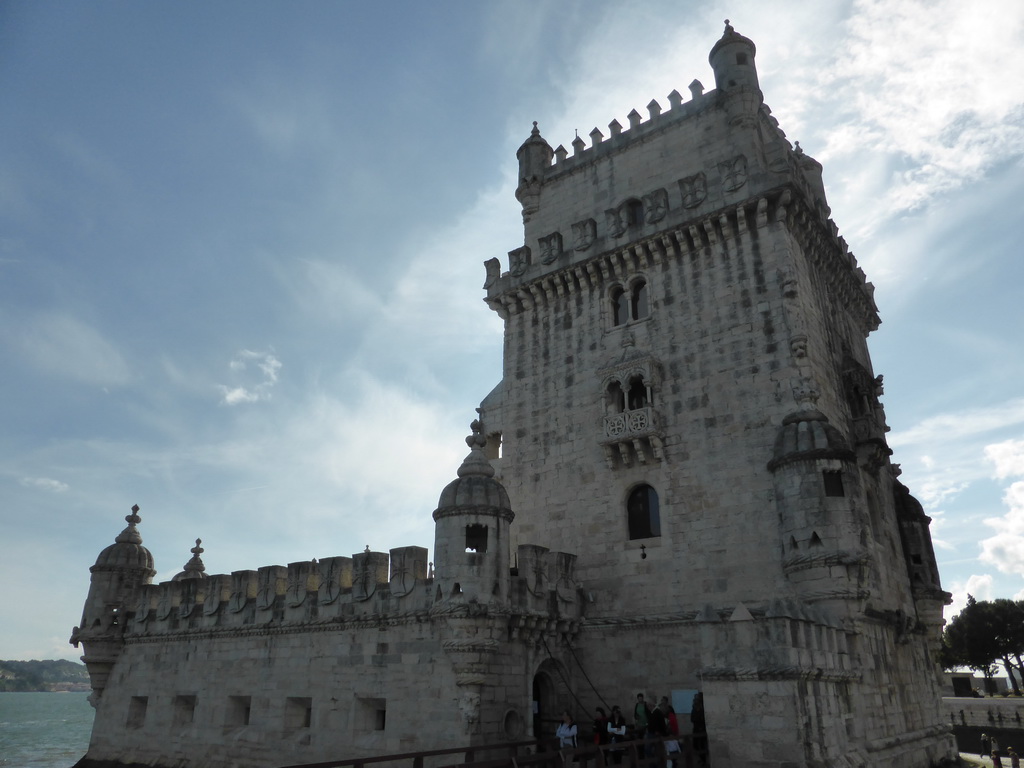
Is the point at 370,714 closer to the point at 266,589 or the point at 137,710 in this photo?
the point at 266,589

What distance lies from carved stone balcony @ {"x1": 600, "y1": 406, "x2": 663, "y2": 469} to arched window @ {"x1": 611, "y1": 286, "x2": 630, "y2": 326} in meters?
4.06

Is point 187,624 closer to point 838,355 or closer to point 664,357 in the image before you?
point 664,357

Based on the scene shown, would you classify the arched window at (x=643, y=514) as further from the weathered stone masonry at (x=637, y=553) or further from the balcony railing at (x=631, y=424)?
the balcony railing at (x=631, y=424)

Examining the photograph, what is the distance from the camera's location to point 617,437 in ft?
73.6

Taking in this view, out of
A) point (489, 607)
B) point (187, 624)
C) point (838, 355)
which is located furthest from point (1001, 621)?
point (187, 624)

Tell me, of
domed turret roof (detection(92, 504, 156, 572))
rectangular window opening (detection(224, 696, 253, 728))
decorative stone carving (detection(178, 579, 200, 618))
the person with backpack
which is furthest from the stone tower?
domed turret roof (detection(92, 504, 156, 572))

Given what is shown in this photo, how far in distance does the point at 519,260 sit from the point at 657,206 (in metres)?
6.05

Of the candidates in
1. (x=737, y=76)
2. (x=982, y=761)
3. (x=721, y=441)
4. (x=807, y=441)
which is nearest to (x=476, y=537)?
(x=721, y=441)

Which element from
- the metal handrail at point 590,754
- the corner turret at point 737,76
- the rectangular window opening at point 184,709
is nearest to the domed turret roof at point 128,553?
the rectangular window opening at point 184,709

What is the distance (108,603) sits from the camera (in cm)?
2783

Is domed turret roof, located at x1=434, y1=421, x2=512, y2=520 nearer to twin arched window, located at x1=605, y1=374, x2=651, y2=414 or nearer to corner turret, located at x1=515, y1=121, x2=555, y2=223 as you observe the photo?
twin arched window, located at x1=605, y1=374, x2=651, y2=414

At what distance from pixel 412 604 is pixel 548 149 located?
67.3ft

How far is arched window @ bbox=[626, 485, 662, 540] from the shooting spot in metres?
21.7

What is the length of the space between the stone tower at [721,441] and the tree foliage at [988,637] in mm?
46103
